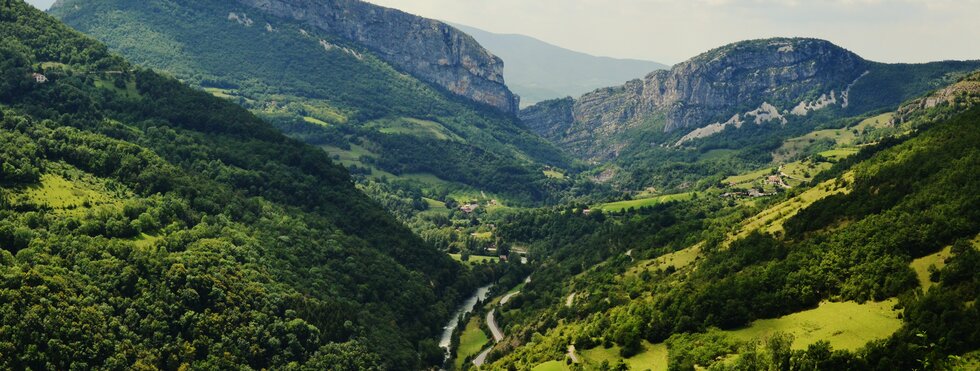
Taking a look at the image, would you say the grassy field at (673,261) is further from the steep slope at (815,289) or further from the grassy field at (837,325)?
the grassy field at (837,325)

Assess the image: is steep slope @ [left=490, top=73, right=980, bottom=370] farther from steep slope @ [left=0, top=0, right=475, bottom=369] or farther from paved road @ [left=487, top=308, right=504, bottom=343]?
steep slope @ [left=0, top=0, right=475, bottom=369]

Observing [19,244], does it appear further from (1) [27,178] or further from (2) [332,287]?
(2) [332,287]

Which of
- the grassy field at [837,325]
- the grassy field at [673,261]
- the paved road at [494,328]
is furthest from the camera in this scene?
the paved road at [494,328]

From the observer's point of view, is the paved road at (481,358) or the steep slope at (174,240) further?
the paved road at (481,358)

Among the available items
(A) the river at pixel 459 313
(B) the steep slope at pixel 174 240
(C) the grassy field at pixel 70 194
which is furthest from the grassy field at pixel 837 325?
(C) the grassy field at pixel 70 194

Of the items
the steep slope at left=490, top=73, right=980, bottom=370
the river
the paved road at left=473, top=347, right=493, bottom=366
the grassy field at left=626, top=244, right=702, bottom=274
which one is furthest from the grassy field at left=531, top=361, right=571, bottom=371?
the river

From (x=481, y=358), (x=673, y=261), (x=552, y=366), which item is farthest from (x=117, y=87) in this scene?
(x=552, y=366)

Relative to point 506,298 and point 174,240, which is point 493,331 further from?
point 174,240
